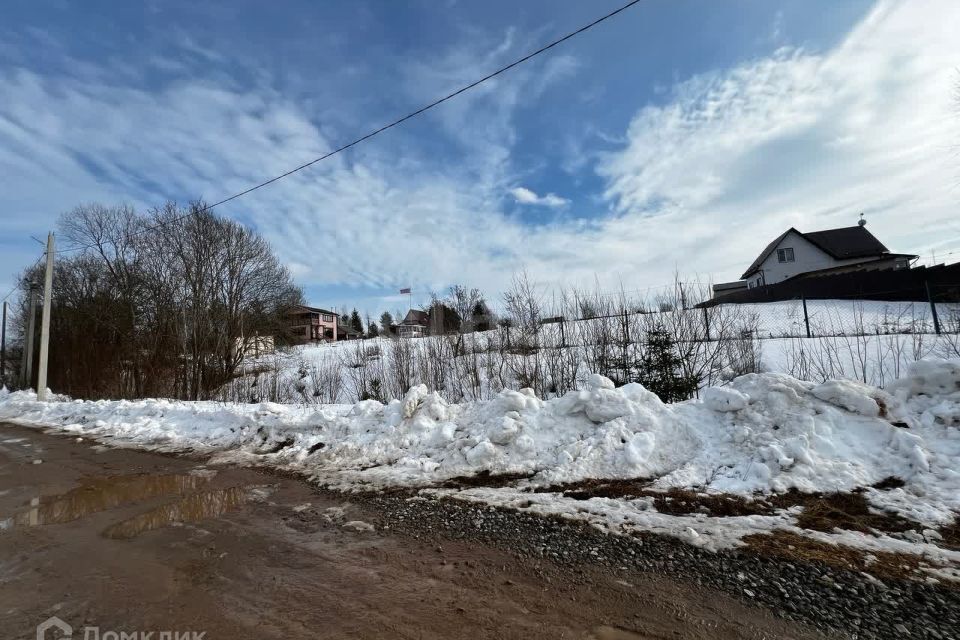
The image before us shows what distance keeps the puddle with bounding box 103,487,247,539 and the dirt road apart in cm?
3

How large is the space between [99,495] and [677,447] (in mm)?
7724

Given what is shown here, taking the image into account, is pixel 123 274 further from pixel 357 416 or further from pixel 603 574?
pixel 603 574

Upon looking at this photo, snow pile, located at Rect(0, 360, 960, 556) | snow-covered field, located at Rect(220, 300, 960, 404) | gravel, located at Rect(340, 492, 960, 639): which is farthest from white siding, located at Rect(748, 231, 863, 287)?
gravel, located at Rect(340, 492, 960, 639)

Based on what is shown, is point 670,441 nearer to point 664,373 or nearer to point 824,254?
point 664,373

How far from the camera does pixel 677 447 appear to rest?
5531mm

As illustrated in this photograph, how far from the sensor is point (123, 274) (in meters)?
23.8

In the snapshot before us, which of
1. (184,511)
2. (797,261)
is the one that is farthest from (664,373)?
(797,261)

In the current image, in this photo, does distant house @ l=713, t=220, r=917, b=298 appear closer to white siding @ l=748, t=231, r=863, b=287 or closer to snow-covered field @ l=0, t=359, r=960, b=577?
white siding @ l=748, t=231, r=863, b=287

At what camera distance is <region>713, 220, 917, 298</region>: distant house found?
40.1 m

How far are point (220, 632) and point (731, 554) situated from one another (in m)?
3.63

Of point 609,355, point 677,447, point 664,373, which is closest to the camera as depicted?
point 677,447

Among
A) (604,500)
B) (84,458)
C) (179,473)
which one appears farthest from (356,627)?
(84,458)

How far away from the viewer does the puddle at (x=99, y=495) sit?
4.78 metres

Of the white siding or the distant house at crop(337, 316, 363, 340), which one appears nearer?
the white siding
